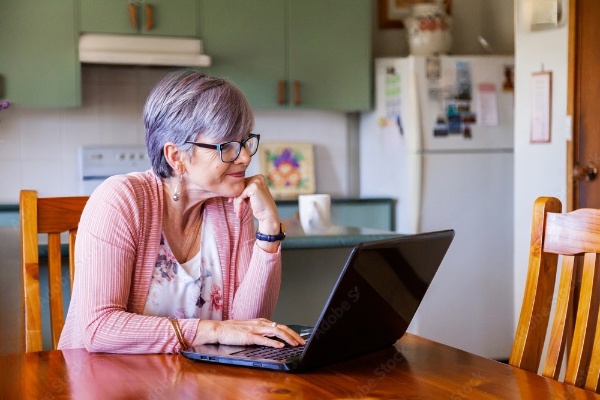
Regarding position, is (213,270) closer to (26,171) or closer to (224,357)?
(224,357)

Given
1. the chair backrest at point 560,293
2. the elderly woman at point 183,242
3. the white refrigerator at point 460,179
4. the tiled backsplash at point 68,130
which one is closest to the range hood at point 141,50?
the tiled backsplash at point 68,130

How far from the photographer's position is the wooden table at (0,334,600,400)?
1.21 metres

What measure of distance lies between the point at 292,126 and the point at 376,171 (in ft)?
1.67

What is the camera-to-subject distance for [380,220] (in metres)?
4.48

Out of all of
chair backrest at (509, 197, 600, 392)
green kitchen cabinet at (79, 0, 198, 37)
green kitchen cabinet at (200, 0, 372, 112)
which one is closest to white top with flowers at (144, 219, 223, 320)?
chair backrest at (509, 197, 600, 392)

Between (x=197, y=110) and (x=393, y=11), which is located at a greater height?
(x=393, y=11)

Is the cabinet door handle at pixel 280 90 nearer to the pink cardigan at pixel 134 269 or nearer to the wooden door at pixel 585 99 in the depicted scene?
the wooden door at pixel 585 99

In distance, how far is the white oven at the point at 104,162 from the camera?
428 cm

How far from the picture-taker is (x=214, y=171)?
5.57 ft

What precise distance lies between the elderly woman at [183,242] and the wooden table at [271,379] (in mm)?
104

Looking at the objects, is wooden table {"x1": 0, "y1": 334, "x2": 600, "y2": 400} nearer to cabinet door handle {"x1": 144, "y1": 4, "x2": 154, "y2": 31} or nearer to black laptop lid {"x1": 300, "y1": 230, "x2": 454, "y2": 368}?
black laptop lid {"x1": 300, "y1": 230, "x2": 454, "y2": 368}

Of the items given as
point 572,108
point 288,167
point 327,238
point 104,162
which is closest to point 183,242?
point 327,238

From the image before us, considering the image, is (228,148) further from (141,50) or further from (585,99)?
(141,50)

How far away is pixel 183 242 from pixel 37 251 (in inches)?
11.6
